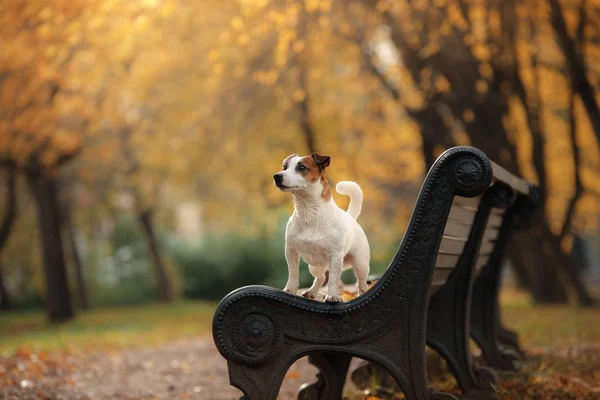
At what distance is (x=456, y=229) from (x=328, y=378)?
129 cm

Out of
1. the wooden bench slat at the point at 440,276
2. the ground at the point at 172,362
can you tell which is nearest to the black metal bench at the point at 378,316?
the wooden bench slat at the point at 440,276

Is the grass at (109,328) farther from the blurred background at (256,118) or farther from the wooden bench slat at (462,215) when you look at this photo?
the wooden bench slat at (462,215)

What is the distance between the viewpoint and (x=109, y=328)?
1456cm

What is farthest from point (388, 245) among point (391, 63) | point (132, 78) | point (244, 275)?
point (132, 78)

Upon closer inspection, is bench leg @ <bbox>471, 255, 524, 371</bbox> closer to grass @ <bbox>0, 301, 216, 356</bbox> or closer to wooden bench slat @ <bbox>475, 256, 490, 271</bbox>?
wooden bench slat @ <bbox>475, 256, 490, 271</bbox>

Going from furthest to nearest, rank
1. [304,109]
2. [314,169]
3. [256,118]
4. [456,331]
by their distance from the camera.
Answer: [304,109], [256,118], [456,331], [314,169]

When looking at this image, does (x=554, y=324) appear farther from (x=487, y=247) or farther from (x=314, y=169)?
(x=314, y=169)

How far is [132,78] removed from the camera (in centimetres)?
1664

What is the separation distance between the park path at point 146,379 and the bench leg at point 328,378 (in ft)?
4.15

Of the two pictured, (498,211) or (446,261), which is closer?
(446,261)

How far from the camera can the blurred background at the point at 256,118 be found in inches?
443

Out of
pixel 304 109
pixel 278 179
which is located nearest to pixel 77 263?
pixel 304 109

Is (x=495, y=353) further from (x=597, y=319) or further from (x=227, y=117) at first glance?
(x=227, y=117)

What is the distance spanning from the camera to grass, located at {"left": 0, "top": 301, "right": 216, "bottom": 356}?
11.6 meters
